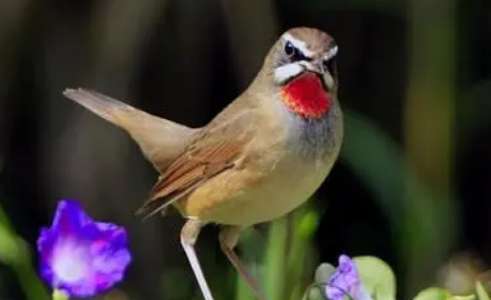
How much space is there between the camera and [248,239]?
237 cm

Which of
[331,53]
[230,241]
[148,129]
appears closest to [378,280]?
[331,53]

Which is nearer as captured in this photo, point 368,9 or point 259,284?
point 259,284

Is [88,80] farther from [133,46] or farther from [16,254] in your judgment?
[16,254]

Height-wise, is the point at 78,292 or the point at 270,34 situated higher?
the point at 78,292

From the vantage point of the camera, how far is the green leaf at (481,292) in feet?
6.15

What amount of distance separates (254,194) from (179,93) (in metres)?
2.09

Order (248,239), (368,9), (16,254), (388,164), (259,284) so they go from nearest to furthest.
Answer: (16,254) → (259,284) → (248,239) → (388,164) → (368,9)

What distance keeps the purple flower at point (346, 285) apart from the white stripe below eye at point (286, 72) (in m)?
0.69

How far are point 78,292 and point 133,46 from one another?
2753 mm

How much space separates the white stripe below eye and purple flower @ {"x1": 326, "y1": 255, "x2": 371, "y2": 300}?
0.69 meters

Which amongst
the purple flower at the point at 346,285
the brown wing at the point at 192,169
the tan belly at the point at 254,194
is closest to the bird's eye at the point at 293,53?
the tan belly at the point at 254,194

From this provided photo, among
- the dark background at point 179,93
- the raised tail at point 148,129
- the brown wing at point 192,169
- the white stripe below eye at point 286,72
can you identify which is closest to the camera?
the white stripe below eye at point 286,72

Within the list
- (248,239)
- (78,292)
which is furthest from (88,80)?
(78,292)

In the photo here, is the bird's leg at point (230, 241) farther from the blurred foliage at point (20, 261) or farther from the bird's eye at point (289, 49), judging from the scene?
the blurred foliage at point (20, 261)
